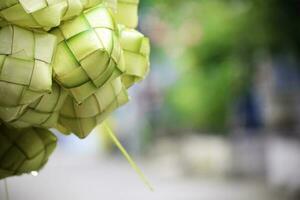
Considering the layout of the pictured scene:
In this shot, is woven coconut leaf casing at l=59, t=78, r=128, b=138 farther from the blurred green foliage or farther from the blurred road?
the blurred green foliage

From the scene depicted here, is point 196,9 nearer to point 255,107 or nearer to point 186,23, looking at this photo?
point 186,23

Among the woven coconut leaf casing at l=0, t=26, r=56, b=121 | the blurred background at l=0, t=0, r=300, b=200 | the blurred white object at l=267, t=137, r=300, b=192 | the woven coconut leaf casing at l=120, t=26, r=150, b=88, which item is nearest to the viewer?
the woven coconut leaf casing at l=0, t=26, r=56, b=121

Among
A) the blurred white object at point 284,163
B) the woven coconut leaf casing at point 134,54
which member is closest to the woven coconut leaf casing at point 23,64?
the woven coconut leaf casing at point 134,54

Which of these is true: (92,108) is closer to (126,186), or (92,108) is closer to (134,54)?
(134,54)

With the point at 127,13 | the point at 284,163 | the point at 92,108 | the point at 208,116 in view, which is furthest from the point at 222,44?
the point at 92,108

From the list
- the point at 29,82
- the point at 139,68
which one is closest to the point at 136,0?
the point at 139,68

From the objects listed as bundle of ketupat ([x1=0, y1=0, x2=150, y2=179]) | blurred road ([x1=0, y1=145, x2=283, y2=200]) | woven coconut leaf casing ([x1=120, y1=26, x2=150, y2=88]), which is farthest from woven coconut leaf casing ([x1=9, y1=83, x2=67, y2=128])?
blurred road ([x1=0, y1=145, x2=283, y2=200])

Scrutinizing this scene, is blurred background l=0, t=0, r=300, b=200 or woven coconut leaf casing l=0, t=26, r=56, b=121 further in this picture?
blurred background l=0, t=0, r=300, b=200

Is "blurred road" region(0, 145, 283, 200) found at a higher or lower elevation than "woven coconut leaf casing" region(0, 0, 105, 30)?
lower
